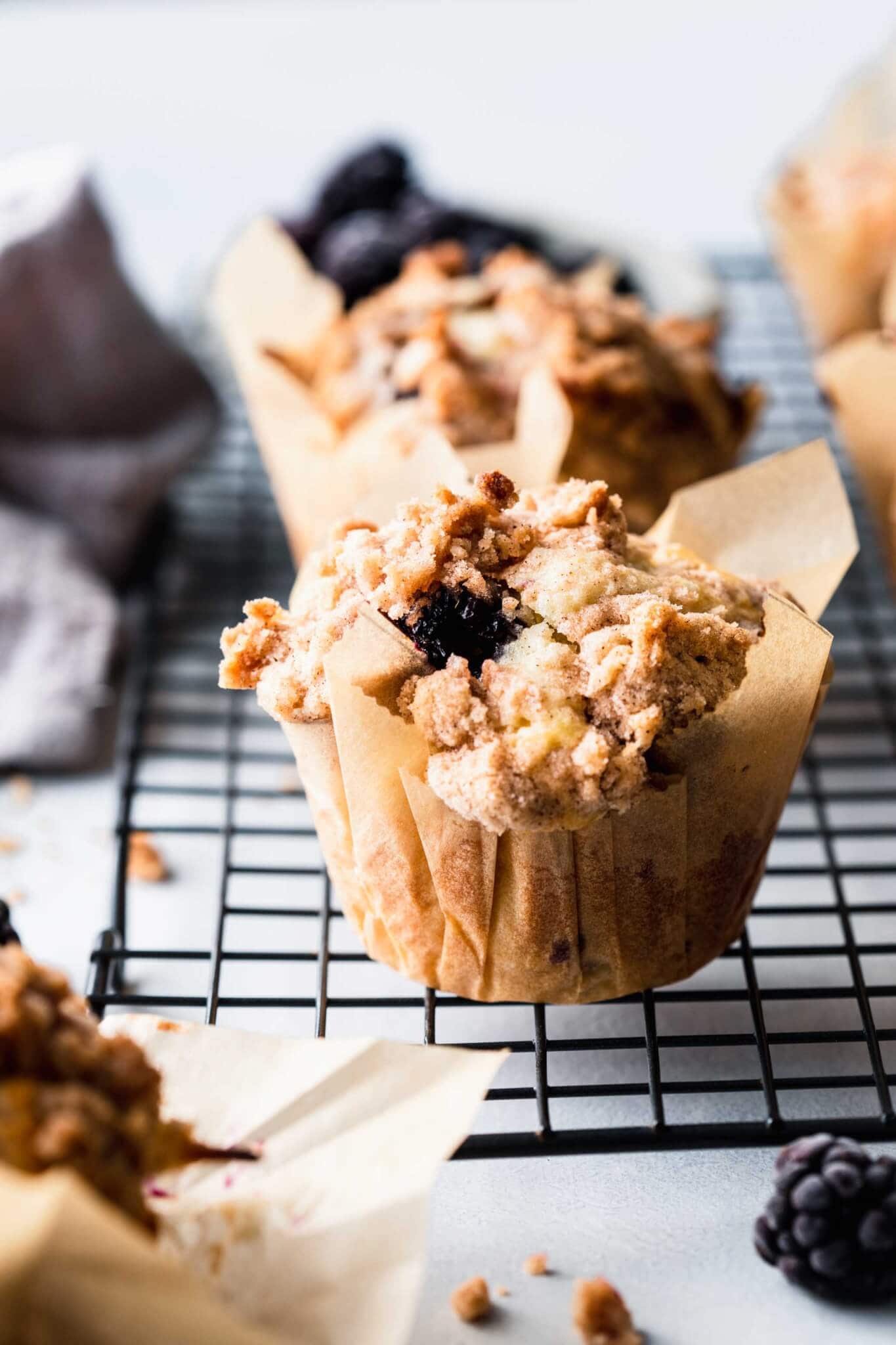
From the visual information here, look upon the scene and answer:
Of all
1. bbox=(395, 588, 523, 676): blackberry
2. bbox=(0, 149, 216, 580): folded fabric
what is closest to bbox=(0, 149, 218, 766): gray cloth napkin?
bbox=(0, 149, 216, 580): folded fabric

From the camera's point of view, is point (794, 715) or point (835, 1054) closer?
point (794, 715)

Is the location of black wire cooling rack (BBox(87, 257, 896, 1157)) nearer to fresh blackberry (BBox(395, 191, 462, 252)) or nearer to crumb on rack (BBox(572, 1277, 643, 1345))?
crumb on rack (BBox(572, 1277, 643, 1345))

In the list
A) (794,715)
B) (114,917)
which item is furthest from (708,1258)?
(114,917)

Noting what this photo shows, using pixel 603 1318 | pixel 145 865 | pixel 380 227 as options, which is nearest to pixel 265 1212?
pixel 603 1318

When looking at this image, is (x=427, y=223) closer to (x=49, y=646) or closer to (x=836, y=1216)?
(x=49, y=646)

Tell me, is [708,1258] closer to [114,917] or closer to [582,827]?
[582,827]

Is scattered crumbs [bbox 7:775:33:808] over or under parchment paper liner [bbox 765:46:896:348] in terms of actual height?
under
